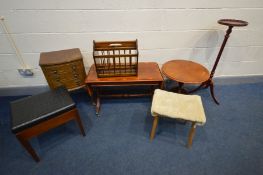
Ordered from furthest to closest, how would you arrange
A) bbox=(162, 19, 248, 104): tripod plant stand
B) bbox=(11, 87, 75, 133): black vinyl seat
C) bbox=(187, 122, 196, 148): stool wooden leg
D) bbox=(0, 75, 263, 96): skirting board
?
bbox=(0, 75, 263, 96): skirting board, bbox=(162, 19, 248, 104): tripod plant stand, bbox=(187, 122, 196, 148): stool wooden leg, bbox=(11, 87, 75, 133): black vinyl seat

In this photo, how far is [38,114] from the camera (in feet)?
4.42

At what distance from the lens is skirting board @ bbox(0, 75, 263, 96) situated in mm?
2268

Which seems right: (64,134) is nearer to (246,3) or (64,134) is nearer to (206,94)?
(206,94)

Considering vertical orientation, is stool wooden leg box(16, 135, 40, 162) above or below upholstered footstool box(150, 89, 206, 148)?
below

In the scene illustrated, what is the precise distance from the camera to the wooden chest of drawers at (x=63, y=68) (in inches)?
65.2

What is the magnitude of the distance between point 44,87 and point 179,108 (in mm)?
1889

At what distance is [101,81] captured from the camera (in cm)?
171

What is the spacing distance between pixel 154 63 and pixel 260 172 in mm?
1470

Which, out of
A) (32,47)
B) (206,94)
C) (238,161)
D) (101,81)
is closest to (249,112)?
(206,94)

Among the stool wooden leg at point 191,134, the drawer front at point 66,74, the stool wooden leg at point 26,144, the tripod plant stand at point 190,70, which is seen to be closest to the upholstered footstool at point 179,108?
the stool wooden leg at point 191,134

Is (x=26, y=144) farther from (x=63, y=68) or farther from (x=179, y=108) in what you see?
(x=179, y=108)

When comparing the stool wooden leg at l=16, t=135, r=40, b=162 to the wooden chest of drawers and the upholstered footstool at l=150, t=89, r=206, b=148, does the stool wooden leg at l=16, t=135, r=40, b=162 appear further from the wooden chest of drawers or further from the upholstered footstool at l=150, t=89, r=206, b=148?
the upholstered footstool at l=150, t=89, r=206, b=148

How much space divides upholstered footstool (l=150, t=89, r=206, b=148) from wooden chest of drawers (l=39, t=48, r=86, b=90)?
35.9 inches

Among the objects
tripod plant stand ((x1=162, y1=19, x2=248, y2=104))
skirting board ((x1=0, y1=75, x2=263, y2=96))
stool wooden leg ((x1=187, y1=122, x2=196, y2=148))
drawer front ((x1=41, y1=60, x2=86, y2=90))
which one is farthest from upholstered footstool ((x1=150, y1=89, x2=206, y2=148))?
skirting board ((x1=0, y1=75, x2=263, y2=96))
